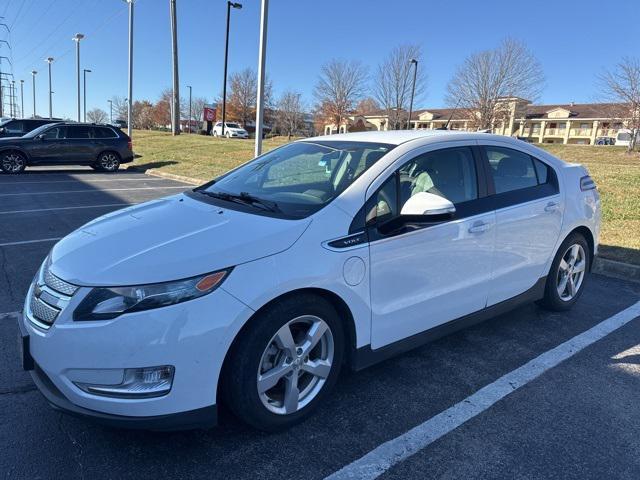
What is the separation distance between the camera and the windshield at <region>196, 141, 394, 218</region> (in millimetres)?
2936

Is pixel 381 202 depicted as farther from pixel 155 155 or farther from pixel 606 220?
pixel 155 155

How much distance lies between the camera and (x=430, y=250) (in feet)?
9.95

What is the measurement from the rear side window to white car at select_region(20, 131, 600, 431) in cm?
2

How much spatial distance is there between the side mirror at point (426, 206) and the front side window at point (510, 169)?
3.27ft

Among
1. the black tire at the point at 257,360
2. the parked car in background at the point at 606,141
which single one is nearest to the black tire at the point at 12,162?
the black tire at the point at 257,360

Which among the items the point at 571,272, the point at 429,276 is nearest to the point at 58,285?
the point at 429,276

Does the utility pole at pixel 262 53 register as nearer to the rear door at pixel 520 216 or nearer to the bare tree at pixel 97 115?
the rear door at pixel 520 216

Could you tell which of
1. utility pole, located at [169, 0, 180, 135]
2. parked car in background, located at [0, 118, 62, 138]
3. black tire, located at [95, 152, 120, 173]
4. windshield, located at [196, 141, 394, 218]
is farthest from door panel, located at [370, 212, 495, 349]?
utility pole, located at [169, 0, 180, 135]

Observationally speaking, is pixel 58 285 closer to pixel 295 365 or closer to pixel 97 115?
pixel 295 365

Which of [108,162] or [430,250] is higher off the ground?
[430,250]

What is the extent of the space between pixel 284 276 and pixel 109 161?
16033 mm

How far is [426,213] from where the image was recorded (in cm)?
280

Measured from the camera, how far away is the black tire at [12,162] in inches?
579

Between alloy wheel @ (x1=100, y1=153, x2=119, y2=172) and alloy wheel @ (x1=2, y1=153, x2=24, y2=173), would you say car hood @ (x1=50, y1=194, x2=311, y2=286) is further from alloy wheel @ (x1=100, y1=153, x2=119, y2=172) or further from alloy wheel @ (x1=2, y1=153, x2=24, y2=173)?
alloy wheel @ (x1=100, y1=153, x2=119, y2=172)
